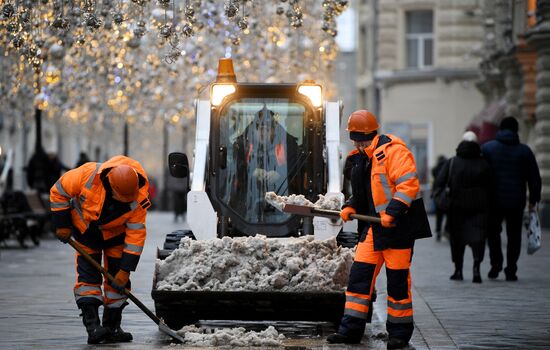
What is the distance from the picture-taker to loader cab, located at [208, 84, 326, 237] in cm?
1471

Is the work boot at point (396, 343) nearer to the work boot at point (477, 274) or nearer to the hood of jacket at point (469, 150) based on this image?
the work boot at point (477, 274)

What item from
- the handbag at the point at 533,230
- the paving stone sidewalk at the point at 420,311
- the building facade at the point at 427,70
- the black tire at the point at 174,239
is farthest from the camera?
the building facade at the point at 427,70

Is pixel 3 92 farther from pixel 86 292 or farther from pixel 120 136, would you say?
pixel 120 136

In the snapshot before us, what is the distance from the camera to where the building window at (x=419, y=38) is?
176ft

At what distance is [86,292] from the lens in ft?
39.5

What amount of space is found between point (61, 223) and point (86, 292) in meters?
0.59

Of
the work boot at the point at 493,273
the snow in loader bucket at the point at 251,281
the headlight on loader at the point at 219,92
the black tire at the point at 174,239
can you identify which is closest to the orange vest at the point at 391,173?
the snow in loader bucket at the point at 251,281

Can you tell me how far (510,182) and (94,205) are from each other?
757 cm

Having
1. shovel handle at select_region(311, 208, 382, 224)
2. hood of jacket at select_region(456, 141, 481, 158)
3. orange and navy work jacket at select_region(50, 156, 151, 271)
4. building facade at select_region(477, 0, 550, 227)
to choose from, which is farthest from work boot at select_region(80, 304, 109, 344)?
building facade at select_region(477, 0, 550, 227)

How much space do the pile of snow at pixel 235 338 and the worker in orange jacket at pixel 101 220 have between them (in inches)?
23.8

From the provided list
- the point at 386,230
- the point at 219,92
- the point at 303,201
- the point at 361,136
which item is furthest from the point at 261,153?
the point at 386,230

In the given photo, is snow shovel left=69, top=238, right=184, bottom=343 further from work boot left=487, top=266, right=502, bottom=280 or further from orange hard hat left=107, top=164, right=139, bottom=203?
work boot left=487, top=266, right=502, bottom=280

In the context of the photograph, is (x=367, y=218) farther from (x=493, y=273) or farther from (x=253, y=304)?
(x=493, y=273)

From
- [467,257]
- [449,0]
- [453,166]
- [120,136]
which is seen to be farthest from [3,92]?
[120,136]
